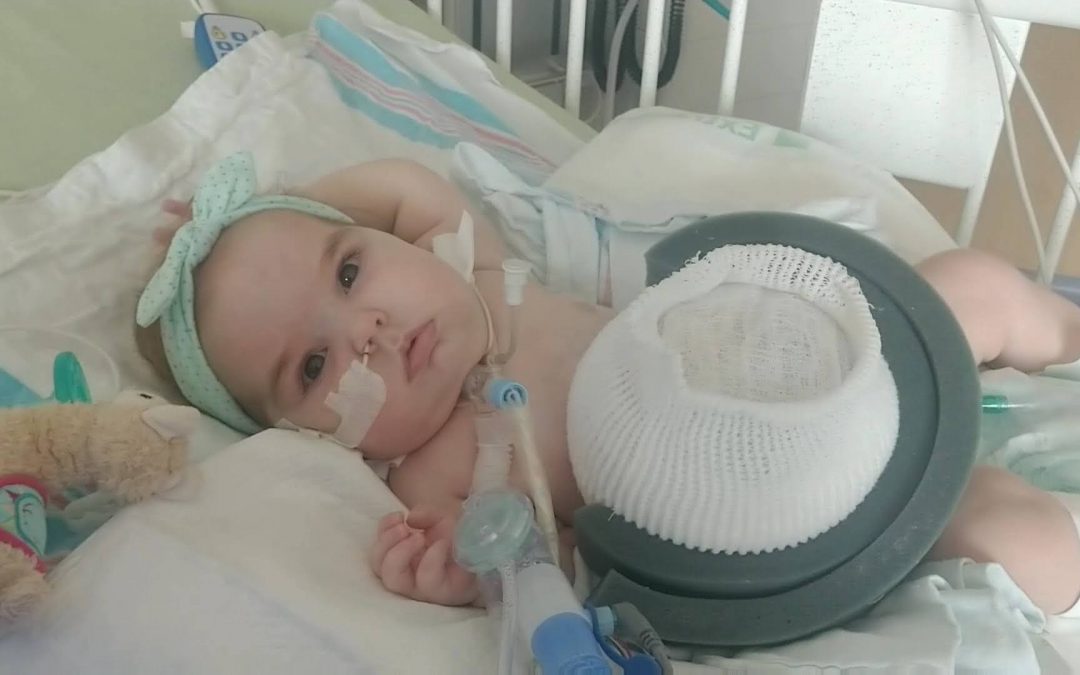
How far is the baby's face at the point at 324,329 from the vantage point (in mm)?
865

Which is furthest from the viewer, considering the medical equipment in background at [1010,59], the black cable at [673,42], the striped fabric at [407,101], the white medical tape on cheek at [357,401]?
the black cable at [673,42]

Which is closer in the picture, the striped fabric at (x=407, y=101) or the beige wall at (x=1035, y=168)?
the striped fabric at (x=407, y=101)

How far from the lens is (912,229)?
41.4 inches

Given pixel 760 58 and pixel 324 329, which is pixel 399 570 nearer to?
pixel 324 329

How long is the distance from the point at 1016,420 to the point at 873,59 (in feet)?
1.50

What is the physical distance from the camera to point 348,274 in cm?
91

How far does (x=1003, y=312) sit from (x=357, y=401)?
1.92ft

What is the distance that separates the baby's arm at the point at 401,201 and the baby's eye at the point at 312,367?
200mm

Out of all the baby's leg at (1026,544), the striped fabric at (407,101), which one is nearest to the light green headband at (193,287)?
the striped fabric at (407,101)

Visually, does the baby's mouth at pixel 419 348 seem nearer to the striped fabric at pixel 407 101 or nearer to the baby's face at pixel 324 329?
the baby's face at pixel 324 329

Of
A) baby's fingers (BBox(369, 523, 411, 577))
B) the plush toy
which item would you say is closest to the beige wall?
baby's fingers (BBox(369, 523, 411, 577))

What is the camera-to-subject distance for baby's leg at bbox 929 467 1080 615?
0.69 m

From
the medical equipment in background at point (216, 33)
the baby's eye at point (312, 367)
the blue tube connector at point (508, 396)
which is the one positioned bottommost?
the baby's eye at point (312, 367)

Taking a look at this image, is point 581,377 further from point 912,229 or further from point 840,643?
point 912,229
